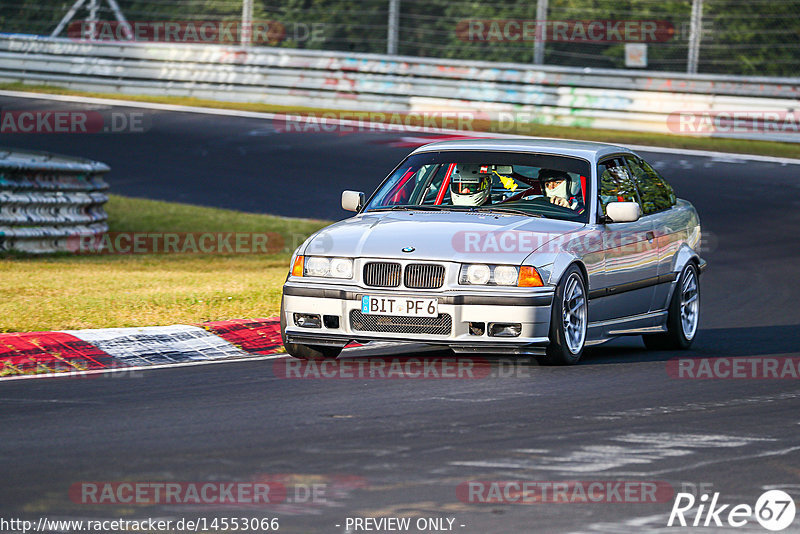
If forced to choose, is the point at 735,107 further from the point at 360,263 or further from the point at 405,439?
the point at 405,439

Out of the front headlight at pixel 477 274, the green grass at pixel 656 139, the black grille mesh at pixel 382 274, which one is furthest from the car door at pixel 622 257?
the green grass at pixel 656 139

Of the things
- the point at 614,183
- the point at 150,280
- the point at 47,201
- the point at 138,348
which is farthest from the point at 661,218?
the point at 47,201

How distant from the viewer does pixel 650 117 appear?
25.5 metres

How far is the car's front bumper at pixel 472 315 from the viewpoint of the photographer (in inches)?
337

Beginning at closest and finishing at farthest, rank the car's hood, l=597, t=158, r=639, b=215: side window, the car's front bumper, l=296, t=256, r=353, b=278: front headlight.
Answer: the car's front bumper < the car's hood < l=296, t=256, r=353, b=278: front headlight < l=597, t=158, r=639, b=215: side window

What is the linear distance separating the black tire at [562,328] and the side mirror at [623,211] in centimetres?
58

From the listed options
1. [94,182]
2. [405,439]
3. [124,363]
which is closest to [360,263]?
[124,363]

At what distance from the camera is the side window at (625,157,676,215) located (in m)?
10.6

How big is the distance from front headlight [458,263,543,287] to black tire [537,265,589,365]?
222 mm

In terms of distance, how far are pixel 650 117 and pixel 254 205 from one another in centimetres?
911

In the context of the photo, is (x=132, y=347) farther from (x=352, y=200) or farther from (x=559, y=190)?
(x=559, y=190)

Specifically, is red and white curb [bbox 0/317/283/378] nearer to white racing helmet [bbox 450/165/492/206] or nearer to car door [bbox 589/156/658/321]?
white racing helmet [bbox 450/165/492/206]

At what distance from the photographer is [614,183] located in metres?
10.2

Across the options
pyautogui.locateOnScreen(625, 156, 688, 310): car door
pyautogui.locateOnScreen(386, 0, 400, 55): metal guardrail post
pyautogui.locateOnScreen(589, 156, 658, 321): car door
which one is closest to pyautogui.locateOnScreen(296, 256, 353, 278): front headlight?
pyautogui.locateOnScreen(589, 156, 658, 321): car door
